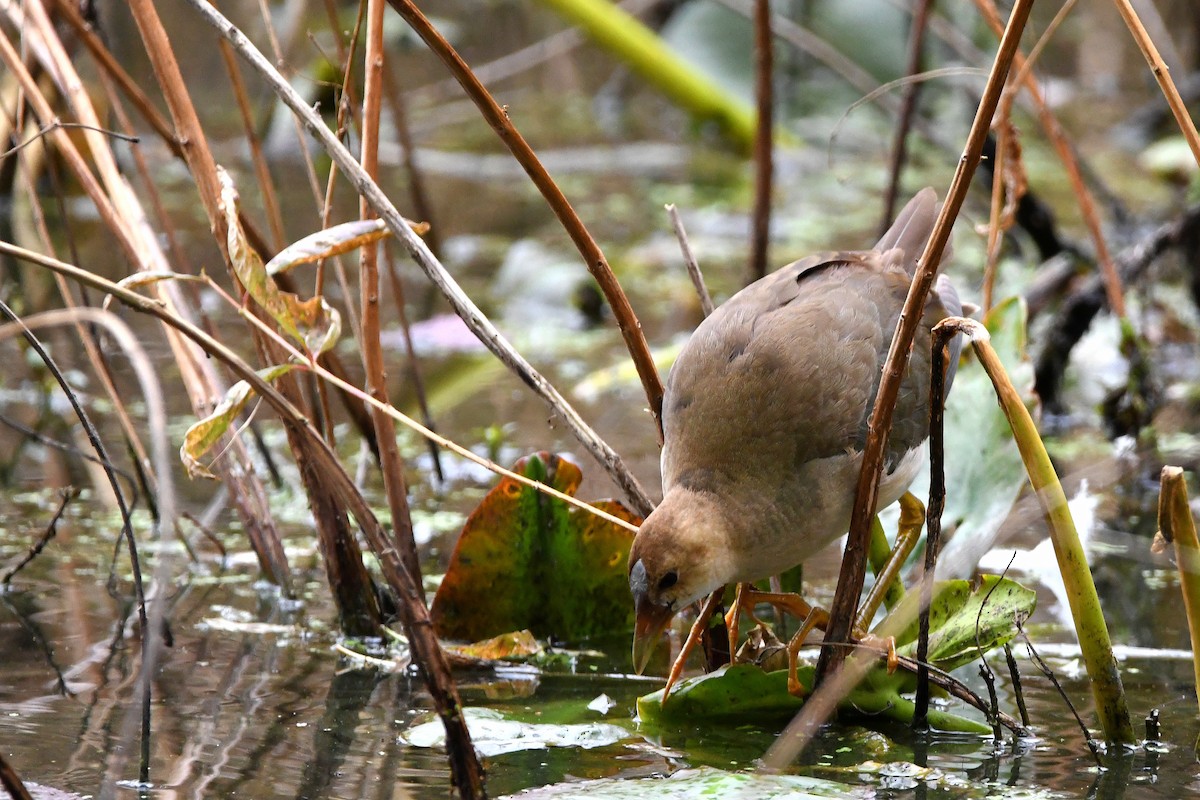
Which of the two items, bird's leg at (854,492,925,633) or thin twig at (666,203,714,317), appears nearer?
bird's leg at (854,492,925,633)

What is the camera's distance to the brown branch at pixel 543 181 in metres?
2.22

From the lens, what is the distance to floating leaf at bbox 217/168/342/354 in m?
2.20

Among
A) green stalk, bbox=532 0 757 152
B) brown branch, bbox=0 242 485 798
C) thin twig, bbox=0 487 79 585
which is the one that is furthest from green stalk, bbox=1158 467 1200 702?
green stalk, bbox=532 0 757 152

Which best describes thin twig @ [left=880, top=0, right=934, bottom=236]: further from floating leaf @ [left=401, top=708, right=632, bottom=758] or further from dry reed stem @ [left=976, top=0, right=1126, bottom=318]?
floating leaf @ [left=401, top=708, right=632, bottom=758]

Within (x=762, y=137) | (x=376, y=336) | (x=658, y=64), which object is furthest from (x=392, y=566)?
(x=658, y=64)

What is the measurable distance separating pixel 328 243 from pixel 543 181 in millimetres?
378

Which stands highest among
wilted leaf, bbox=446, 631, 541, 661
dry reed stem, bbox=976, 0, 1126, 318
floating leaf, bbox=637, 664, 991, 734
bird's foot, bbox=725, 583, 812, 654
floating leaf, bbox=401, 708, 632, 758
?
dry reed stem, bbox=976, 0, 1126, 318

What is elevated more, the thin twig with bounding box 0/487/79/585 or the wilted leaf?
the thin twig with bounding box 0/487/79/585

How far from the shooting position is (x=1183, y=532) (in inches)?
81.4

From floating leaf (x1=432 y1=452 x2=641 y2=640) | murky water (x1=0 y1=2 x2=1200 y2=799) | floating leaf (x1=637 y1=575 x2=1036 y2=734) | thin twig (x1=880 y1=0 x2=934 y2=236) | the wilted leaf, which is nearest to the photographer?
murky water (x1=0 y1=2 x2=1200 y2=799)

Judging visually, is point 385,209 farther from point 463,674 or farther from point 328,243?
point 463,674

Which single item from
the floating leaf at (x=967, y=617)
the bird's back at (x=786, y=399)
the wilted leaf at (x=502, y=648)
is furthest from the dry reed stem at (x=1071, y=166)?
the wilted leaf at (x=502, y=648)

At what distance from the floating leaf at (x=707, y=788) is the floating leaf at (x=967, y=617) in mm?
351

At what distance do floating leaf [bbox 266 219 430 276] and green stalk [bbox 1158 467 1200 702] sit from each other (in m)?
1.19
